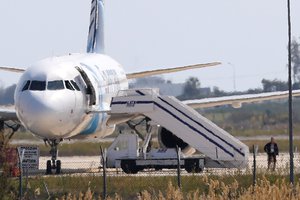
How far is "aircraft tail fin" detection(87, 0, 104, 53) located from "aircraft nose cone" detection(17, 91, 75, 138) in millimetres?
13253

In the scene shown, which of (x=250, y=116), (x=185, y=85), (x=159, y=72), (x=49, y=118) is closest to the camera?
(x=49, y=118)

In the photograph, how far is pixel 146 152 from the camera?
3725cm

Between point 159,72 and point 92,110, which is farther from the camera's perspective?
point 159,72

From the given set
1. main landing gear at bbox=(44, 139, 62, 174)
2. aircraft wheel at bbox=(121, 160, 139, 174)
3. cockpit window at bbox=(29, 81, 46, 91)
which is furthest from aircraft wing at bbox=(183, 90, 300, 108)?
cockpit window at bbox=(29, 81, 46, 91)

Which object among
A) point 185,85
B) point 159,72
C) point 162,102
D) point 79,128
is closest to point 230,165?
point 162,102

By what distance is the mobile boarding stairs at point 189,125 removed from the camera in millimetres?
35094

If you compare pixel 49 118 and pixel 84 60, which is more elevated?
pixel 84 60

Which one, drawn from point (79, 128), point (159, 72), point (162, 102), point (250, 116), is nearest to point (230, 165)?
point (162, 102)

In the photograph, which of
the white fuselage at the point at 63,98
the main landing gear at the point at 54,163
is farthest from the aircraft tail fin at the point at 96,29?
the main landing gear at the point at 54,163

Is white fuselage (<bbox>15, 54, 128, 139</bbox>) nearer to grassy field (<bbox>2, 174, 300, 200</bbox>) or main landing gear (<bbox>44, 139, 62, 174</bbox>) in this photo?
main landing gear (<bbox>44, 139, 62, 174</bbox>)

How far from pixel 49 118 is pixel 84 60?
5.95 m

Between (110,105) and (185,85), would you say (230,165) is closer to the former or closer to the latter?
(110,105)

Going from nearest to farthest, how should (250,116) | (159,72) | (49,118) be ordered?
(49,118), (159,72), (250,116)

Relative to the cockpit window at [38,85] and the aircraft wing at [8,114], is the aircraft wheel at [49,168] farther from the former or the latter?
the aircraft wing at [8,114]
